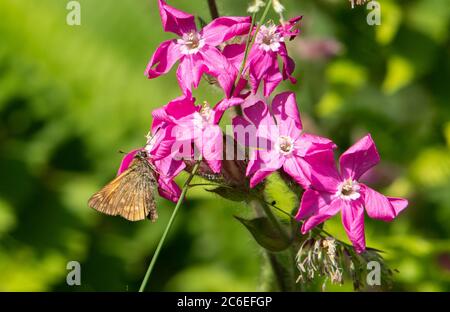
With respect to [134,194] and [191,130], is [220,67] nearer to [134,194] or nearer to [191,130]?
[191,130]

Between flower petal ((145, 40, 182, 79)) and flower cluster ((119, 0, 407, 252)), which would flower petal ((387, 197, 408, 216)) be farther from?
flower petal ((145, 40, 182, 79))

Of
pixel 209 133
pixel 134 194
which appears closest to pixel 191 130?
pixel 209 133

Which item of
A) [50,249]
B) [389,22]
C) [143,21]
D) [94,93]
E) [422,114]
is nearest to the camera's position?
[389,22]

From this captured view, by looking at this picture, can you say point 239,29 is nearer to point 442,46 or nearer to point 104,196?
point 104,196

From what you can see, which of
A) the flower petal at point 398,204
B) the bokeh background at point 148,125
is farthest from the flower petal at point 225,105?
the bokeh background at point 148,125

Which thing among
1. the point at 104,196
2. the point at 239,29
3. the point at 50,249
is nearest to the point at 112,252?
the point at 50,249

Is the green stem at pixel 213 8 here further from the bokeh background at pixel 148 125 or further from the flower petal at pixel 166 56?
the bokeh background at pixel 148 125
